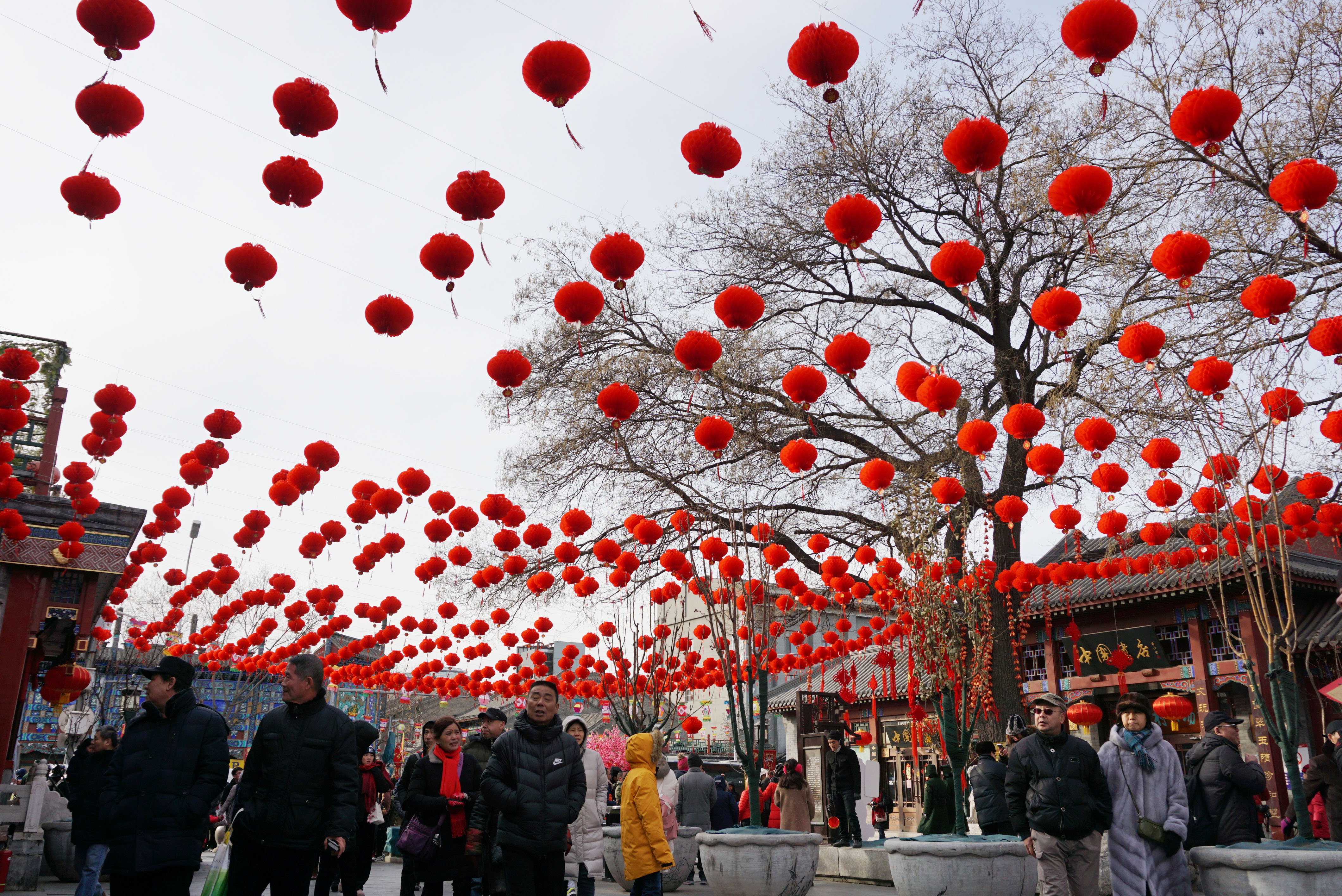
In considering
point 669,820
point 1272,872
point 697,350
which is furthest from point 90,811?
point 1272,872

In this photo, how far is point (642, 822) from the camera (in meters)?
5.61

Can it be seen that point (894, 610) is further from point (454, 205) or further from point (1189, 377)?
point (454, 205)

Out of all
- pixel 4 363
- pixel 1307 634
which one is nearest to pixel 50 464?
pixel 4 363

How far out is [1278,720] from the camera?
6172 millimetres

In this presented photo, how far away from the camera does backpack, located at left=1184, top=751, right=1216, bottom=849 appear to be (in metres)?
6.03

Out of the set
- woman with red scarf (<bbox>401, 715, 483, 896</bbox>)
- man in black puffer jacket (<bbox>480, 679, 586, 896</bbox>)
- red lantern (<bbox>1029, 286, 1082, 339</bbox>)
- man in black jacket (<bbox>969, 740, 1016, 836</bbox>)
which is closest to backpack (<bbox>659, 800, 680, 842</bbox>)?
woman with red scarf (<bbox>401, 715, 483, 896</bbox>)

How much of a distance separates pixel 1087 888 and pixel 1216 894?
0.68 metres

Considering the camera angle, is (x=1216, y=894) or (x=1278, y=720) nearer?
(x=1216, y=894)

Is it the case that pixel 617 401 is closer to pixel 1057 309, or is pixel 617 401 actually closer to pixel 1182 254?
pixel 1057 309

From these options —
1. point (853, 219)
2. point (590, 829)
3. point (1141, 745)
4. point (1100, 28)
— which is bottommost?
point (590, 829)

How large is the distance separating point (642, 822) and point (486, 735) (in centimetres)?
156

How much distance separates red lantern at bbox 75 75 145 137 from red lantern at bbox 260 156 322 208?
77 cm

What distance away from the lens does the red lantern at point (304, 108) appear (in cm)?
562

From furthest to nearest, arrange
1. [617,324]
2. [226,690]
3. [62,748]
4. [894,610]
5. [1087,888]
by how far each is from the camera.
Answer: [226,690] → [62,748] → [617,324] → [894,610] → [1087,888]
